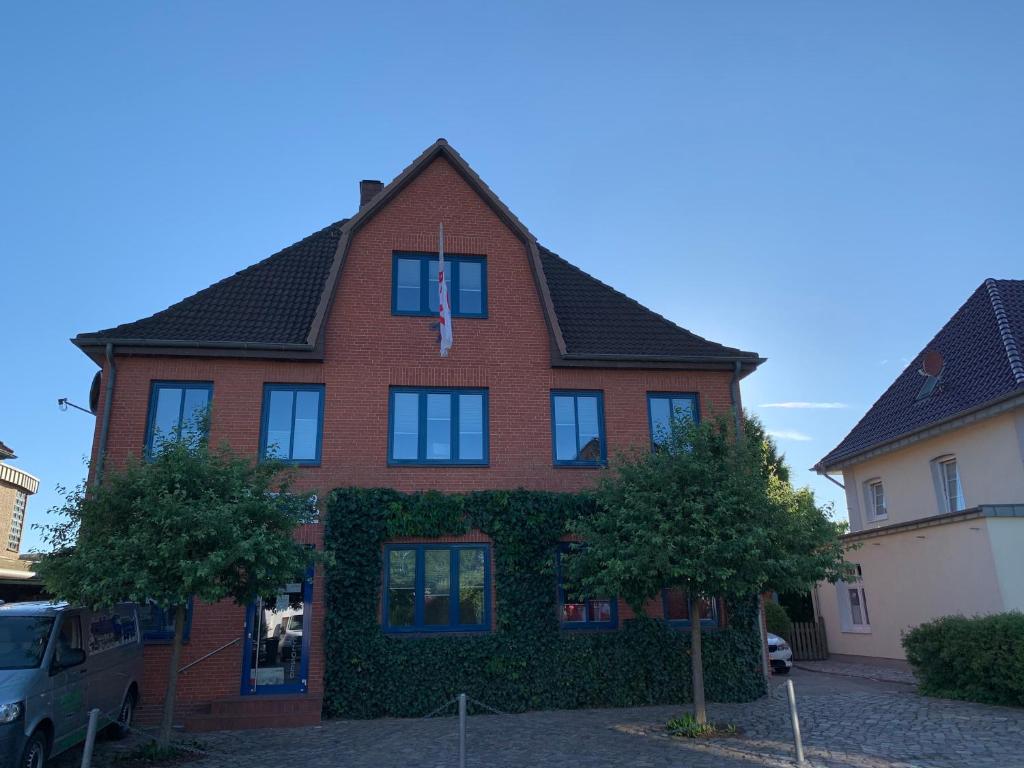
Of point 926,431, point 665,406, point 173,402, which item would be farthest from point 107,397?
point 926,431

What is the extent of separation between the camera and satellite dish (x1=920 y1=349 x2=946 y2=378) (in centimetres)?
2148

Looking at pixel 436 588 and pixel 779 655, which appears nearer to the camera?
pixel 436 588

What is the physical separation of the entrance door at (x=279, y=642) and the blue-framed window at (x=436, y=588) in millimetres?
1528

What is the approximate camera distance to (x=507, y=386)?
1628 centimetres

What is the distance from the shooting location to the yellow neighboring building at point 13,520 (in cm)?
2468

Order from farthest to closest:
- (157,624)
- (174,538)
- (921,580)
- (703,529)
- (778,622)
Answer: (778,622) < (921,580) < (157,624) < (703,529) < (174,538)

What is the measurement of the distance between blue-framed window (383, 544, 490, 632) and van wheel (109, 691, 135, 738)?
170 inches

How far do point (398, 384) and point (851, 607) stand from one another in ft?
49.6

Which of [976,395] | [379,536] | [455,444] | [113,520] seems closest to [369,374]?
[455,444]

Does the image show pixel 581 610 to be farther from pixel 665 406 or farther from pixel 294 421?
pixel 294 421

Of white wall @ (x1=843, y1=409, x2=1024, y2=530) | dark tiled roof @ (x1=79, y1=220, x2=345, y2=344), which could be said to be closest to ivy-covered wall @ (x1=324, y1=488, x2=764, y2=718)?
dark tiled roof @ (x1=79, y1=220, x2=345, y2=344)

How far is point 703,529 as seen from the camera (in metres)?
11.6

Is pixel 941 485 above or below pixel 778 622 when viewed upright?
above

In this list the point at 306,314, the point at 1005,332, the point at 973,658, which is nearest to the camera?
the point at 973,658
